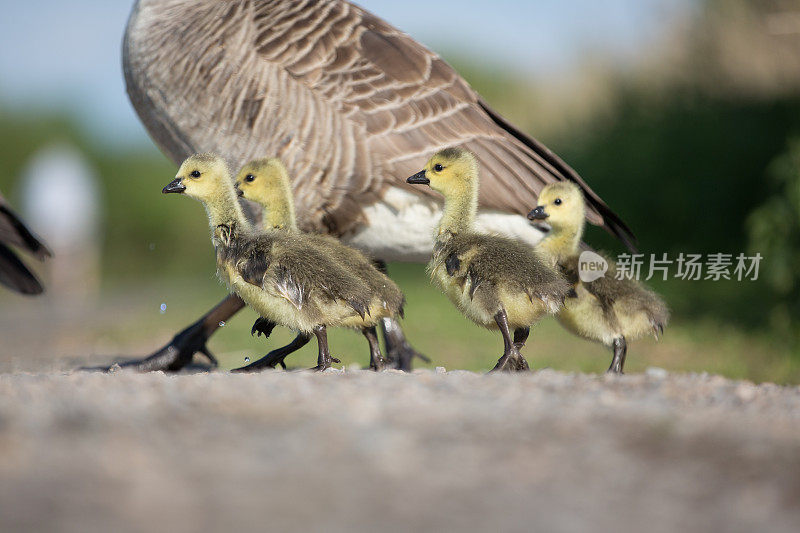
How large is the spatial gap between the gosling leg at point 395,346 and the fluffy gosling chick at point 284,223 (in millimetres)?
964

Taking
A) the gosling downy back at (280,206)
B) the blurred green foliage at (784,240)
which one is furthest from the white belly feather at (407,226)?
the blurred green foliage at (784,240)

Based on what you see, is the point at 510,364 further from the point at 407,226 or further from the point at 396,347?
the point at 396,347

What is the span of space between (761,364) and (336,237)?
5.71 meters

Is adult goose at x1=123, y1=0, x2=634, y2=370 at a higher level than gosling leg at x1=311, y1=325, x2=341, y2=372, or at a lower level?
higher

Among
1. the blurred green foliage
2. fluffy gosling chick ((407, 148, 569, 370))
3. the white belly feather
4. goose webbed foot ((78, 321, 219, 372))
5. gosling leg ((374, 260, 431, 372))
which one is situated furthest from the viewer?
the blurred green foliage

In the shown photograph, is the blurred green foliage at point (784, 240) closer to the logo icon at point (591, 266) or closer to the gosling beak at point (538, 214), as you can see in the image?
the logo icon at point (591, 266)

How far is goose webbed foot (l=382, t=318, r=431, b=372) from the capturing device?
6496 mm

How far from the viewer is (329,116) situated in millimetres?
5789

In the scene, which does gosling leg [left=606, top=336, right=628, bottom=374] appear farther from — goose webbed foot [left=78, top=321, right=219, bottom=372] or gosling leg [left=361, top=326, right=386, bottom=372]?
goose webbed foot [left=78, top=321, right=219, bottom=372]

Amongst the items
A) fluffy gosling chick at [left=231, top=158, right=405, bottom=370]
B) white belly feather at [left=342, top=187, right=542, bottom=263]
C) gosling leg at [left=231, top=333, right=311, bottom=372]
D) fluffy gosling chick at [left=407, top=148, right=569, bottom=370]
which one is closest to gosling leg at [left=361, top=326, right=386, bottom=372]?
fluffy gosling chick at [left=231, top=158, right=405, bottom=370]

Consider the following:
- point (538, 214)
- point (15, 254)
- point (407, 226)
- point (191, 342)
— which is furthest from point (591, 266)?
point (15, 254)

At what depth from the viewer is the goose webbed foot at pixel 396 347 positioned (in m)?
6.50

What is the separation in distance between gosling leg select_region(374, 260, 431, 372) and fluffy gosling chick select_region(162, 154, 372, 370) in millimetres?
1318

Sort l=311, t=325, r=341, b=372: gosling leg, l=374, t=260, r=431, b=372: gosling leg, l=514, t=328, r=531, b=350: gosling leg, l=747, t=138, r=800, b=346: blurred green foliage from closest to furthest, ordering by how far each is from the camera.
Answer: l=311, t=325, r=341, b=372: gosling leg → l=514, t=328, r=531, b=350: gosling leg → l=374, t=260, r=431, b=372: gosling leg → l=747, t=138, r=800, b=346: blurred green foliage
